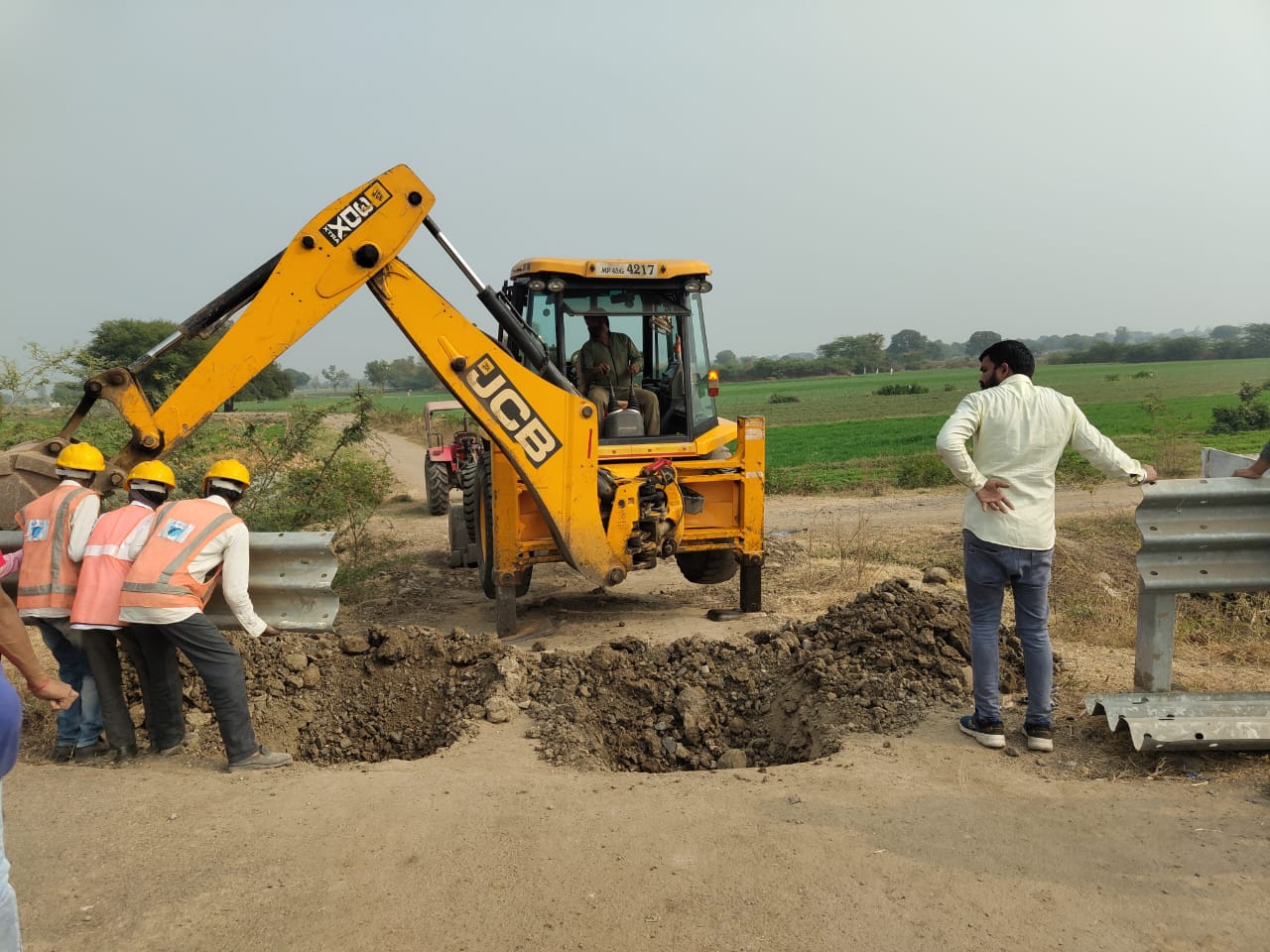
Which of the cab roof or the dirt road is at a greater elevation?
the cab roof

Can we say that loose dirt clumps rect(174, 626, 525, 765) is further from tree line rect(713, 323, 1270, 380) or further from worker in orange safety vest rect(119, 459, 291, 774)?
tree line rect(713, 323, 1270, 380)

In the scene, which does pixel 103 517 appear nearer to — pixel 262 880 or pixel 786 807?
pixel 262 880

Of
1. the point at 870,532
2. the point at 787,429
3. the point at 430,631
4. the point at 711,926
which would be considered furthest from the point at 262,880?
the point at 787,429

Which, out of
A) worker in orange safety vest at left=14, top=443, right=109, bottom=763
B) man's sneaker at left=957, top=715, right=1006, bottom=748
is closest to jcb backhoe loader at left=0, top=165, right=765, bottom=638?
worker in orange safety vest at left=14, top=443, right=109, bottom=763

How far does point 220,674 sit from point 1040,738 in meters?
4.28

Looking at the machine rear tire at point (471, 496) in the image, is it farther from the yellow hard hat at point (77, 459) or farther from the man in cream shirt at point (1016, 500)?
the man in cream shirt at point (1016, 500)

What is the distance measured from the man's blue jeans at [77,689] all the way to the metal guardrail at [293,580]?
978 mm

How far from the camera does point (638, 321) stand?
8234 millimetres

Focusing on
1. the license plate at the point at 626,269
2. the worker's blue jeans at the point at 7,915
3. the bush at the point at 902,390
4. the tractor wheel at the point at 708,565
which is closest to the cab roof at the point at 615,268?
the license plate at the point at 626,269

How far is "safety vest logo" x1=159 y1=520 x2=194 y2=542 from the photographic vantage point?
15.7 feet

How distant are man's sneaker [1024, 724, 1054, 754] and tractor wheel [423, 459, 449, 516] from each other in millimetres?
11356

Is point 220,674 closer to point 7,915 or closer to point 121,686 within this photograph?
point 121,686

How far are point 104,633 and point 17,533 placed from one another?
4.26 ft

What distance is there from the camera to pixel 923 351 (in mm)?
126188
